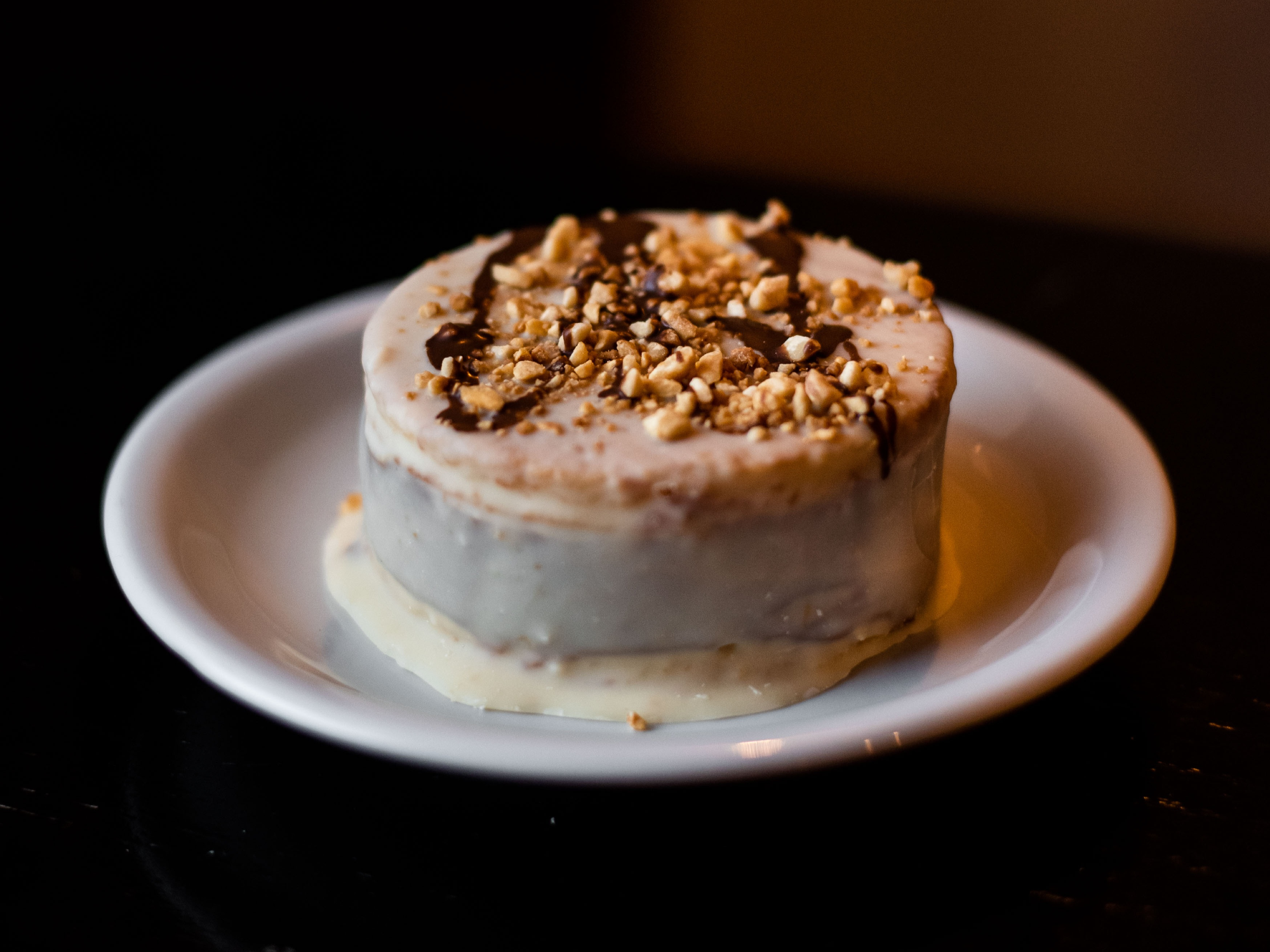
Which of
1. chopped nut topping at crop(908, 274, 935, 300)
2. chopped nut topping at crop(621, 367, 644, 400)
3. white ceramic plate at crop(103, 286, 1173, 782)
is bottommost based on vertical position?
white ceramic plate at crop(103, 286, 1173, 782)

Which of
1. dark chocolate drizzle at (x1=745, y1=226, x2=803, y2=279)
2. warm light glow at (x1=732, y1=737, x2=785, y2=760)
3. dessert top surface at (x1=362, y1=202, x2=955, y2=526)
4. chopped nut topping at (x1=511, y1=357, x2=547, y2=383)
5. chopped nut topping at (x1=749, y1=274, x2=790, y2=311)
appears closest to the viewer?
warm light glow at (x1=732, y1=737, x2=785, y2=760)

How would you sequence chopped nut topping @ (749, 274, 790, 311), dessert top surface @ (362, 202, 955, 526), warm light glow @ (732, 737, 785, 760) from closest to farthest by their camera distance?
warm light glow @ (732, 737, 785, 760), dessert top surface @ (362, 202, 955, 526), chopped nut topping @ (749, 274, 790, 311)

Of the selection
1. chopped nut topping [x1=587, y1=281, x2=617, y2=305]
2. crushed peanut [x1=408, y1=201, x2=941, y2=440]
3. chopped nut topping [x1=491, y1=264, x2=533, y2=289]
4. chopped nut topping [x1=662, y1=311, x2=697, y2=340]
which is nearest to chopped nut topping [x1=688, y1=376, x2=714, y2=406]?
crushed peanut [x1=408, y1=201, x2=941, y2=440]

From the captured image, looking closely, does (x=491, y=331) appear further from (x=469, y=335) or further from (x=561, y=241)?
(x=561, y=241)

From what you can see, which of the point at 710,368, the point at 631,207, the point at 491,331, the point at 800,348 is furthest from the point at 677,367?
the point at 631,207

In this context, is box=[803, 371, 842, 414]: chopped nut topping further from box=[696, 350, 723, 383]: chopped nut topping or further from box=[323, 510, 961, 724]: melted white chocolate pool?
box=[323, 510, 961, 724]: melted white chocolate pool

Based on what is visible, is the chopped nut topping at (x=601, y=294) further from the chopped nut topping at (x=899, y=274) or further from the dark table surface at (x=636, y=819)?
the dark table surface at (x=636, y=819)

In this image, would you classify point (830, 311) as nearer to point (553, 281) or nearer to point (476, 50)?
point (553, 281)

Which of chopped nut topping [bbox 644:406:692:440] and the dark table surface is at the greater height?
chopped nut topping [bbox 644:406:692:440]
